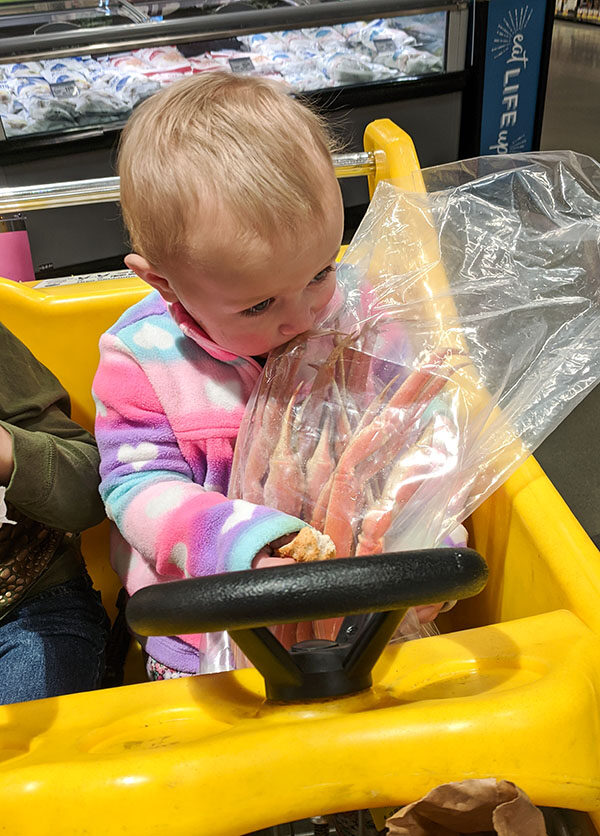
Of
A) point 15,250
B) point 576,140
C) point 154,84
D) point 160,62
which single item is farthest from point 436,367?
point 576,140

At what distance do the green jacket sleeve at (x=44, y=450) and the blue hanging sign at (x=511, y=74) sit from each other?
2284mm

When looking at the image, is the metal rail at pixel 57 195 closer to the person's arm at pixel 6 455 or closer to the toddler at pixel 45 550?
the toddler at pixel 45 550

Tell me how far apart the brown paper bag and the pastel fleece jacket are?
309 mm

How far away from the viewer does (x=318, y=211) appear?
27.1 inches

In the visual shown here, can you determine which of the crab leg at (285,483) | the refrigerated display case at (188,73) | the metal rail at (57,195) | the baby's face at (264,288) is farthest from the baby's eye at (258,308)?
the refrigerated display case at (188,73)

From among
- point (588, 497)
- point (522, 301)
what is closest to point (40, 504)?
point (522, 301)

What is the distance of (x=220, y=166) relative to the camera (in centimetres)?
67

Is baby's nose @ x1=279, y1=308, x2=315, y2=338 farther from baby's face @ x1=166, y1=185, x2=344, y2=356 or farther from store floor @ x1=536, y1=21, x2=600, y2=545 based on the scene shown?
store floor @ x1=536, y1=21, x2=600, y2=545

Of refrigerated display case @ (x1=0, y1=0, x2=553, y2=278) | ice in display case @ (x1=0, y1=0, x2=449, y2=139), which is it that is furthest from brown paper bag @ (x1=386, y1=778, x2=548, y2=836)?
ice in display case @ (x1=0, y1=0, x2=449, y2=139)

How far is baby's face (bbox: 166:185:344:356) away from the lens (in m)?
0.69

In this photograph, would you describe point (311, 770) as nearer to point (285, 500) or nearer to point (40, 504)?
point (285, 500)

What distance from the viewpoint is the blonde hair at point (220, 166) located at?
0.67 meters

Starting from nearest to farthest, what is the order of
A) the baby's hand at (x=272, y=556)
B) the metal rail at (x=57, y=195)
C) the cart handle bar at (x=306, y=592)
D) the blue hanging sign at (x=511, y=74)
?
the cart handle bar at (x=306, y=592), the baby's hand at (x=272, y=556), the metal rail at (x=57, y=195), the blue hanging sign at (x=511, y=74)

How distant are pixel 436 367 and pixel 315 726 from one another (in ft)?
1.25
